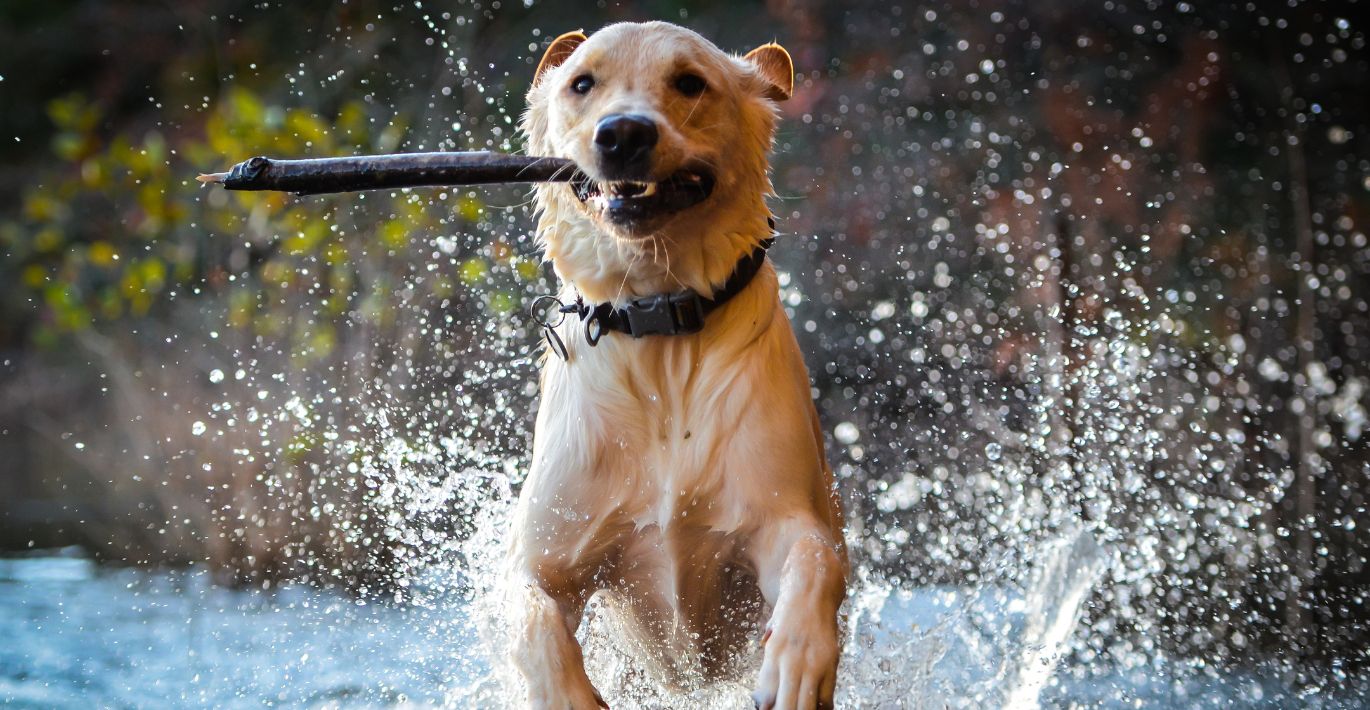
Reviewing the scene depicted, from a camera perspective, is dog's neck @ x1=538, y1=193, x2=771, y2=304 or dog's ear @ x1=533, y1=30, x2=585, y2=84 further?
dog's ear @ x1=533, y1=30, x2=585, y2=84

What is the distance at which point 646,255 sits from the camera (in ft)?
7.50

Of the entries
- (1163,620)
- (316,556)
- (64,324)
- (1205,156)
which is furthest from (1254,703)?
(64,324)

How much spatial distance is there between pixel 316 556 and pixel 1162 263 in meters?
4.58

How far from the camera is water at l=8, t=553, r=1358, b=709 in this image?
308 centimetres

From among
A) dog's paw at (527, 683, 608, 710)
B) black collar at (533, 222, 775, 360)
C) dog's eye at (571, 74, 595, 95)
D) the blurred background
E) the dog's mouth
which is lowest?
the blurred background

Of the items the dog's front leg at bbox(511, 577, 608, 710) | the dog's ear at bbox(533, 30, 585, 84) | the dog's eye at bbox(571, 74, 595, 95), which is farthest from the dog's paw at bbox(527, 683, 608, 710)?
the dog's ear at bbox(533, 30, 585, 84)

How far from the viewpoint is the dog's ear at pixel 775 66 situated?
2680 millimetres

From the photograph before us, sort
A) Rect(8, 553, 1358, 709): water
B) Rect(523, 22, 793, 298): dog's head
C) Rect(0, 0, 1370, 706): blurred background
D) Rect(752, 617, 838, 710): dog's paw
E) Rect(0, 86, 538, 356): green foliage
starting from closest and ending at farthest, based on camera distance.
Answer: Rect(752, 617, 838, 710): dog's paw, Rect(523, 22, 793, 298): dog's head, Rect(8, 553, 1358, 709): water, Rect(0, 86, 538, 356): green foliage, Rect(0, 0, 1370, 706): blurred background

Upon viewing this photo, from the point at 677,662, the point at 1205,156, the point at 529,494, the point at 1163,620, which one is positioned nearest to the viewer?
the point at 529,494

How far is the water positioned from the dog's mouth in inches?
39.9

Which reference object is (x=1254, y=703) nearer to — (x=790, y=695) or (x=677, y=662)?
(x=677, y=662)

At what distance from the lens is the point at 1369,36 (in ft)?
20.2

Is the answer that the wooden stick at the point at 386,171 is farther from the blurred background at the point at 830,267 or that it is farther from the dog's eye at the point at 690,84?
the blurred background at the point at 830,267

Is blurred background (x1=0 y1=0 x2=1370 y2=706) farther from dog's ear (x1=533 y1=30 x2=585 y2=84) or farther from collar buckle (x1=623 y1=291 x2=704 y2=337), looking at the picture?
collar buckle (x1=623 y1=291 x2=704 y2=337)
